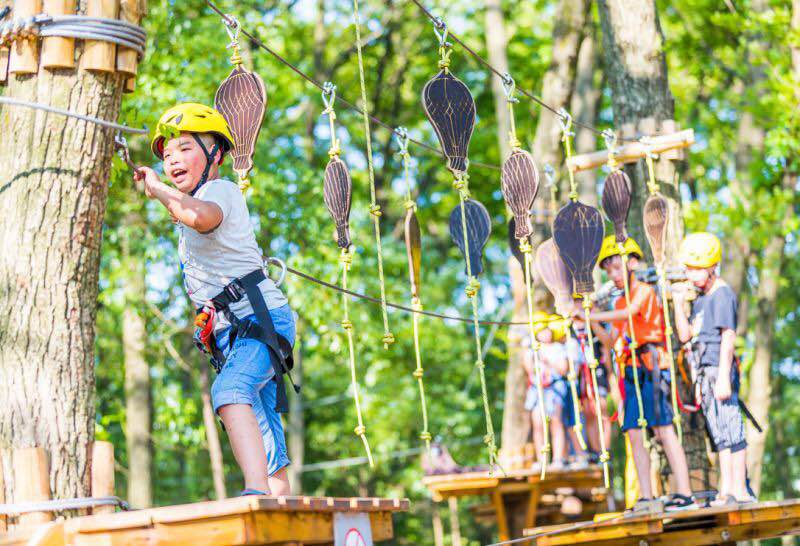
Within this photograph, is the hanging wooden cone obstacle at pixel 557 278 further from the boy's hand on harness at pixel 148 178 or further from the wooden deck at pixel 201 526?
the wooden deck at pixel 201 526

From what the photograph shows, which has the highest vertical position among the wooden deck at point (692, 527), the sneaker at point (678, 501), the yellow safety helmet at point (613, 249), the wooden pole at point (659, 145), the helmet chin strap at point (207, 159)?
the wooden pole at point (659, 145)

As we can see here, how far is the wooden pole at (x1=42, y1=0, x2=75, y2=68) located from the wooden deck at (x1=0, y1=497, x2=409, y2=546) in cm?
162

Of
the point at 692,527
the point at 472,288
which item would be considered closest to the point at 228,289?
the point at 472,288

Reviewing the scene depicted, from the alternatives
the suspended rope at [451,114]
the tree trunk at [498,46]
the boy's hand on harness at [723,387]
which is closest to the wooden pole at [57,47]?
the suspended rope at [451,114]

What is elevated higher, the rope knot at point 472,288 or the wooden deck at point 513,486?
the rope knot at point 472,288

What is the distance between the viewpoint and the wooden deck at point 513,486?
9211 millimetres

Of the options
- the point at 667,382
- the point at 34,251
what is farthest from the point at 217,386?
the point at 667,382

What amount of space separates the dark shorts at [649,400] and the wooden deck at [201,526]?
3567 millimetres

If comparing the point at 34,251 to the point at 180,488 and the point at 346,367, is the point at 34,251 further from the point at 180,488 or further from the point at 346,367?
the point at 180,488

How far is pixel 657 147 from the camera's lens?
7488mm

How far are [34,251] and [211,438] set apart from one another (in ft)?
39.0

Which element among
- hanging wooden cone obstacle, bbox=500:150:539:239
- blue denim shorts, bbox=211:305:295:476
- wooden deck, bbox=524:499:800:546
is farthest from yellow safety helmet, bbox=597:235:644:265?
blue denim shorts, bbox=211:305:295:476

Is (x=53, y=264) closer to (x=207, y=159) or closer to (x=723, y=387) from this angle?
(x=207, y=159)

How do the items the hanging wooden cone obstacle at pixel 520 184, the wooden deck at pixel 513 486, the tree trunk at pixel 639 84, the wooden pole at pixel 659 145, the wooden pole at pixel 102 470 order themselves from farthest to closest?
the wooden deck at pixel 513 486 → the tree trunk at pixel 639 84 → the wooden pole at pixel 659 145 → the hanging wooden cone obstacle at pixel 520 184 → the wooden pole at pixel 102 470
